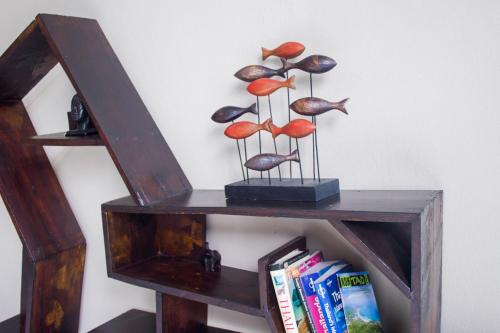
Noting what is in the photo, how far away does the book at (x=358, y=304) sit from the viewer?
1209 mm

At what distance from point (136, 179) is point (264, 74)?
0.48 meters

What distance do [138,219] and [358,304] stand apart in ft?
2.58

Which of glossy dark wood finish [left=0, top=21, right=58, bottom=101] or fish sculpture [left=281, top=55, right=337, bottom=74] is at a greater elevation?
glossy dark wood finish [left=0, top=21, right=58, bottom=101]

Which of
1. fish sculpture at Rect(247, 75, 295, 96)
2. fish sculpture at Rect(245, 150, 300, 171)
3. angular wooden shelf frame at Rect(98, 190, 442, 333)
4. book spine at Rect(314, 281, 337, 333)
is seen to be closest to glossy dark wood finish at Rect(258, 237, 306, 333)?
angular wooden shelf frame at Rect(98, 190, 442, 333)

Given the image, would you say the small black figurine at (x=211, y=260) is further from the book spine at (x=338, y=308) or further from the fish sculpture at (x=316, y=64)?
the fish sculpture at (x=316, y=64)

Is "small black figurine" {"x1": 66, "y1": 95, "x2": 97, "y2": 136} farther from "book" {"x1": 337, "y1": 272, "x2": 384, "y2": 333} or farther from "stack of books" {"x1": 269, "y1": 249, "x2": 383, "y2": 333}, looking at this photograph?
"book" {"x1": 337, "y1": 272, "x2": 384, "y2": 333}

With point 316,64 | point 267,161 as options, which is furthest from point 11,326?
point 316,64

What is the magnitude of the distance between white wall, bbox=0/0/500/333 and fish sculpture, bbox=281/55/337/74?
10 cm

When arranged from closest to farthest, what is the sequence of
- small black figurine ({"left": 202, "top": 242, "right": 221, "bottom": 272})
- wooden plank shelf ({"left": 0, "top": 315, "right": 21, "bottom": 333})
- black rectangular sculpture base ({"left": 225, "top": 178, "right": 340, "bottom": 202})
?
black rectangular sculpture base ({"left": 225, "top": 178, "right": 340, "bottom": 202})
small black figurine ({"left": 202, "top": 242, "right": 221, "bottom": 272})
wooden plank shelf ({"left": 0, "top": 315, "right": 21, "bottom": 333})

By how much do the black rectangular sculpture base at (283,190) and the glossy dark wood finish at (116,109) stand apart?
291mm

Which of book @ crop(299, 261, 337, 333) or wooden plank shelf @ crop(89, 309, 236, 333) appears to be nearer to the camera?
book @ crop(299, 261, 337, 333)

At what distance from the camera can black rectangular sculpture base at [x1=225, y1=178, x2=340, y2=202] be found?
3.94ft

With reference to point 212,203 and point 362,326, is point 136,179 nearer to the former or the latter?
point 212,203

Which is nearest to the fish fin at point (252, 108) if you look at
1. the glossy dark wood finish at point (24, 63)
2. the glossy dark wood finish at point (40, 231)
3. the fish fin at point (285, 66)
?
the fish fin at point (285, 66)
